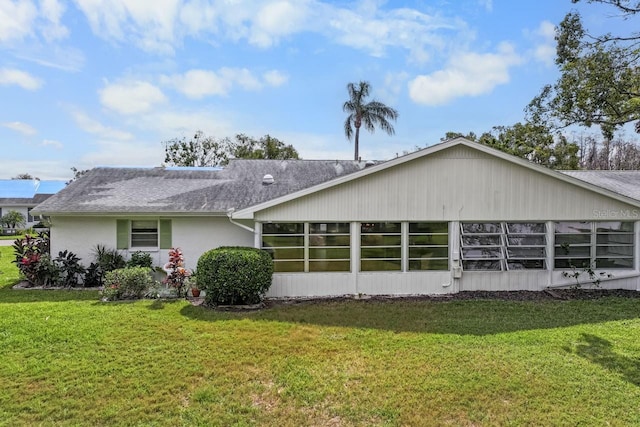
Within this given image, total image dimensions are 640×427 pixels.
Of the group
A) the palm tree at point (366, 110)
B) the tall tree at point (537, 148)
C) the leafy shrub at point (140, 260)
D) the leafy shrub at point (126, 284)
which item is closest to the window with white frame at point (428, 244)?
the leafy shrub at point (126, 284)

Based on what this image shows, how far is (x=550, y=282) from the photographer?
11336 millimetres

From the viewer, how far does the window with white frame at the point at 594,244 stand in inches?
450

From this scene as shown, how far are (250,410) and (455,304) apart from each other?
6.89m

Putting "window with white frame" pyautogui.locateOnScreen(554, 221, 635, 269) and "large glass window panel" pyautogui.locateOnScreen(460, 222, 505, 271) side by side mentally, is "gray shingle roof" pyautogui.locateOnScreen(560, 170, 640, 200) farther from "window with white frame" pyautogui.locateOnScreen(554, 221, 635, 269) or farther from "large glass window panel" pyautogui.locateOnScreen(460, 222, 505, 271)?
"large glass window panel" pyautogui.locateOnScreen(460, 222, 505, 271)

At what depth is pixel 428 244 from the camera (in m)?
11.1

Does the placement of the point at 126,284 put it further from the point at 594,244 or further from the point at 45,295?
the point at 594,244

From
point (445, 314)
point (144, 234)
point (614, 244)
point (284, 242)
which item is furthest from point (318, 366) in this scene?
point (614, 244)

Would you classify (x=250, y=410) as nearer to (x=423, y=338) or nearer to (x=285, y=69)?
(x=423, y=338)

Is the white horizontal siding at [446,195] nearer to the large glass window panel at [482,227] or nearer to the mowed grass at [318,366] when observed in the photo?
the large glass window panel at [482,227]

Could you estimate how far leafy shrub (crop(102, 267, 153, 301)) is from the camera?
10.2 metres

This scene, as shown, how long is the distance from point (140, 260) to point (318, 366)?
27.6ft

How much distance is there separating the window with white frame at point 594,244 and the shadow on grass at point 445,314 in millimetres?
1441

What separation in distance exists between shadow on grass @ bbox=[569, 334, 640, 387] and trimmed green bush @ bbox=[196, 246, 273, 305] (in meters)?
6.94

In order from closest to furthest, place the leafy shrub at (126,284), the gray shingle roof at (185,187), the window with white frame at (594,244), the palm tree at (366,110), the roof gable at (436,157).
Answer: the leafy shrub at (126,284)
the roof gable at (436,157)
the window with white frame at (594,244)
the gray shingle roof at (185,187)
the palm tree at (366,110)
